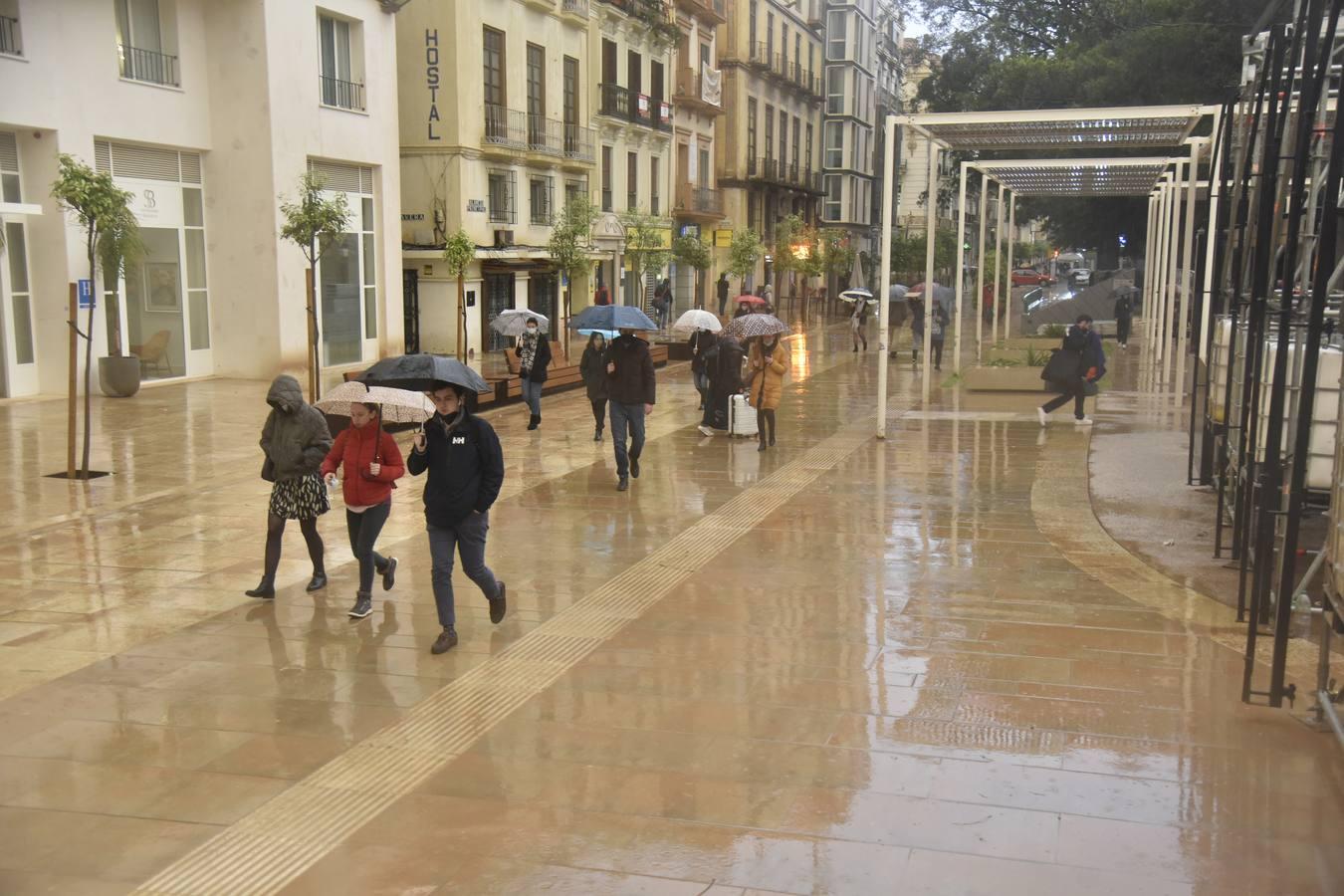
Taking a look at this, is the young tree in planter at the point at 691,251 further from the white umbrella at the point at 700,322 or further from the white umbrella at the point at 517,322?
the white umbrella at the point at 700,322

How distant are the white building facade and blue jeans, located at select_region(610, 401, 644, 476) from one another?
7.92 m

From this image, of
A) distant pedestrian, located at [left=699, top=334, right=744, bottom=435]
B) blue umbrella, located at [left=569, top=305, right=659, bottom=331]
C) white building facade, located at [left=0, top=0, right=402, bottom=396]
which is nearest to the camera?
blue umbrella, located at [left=569, top=305, right=659, bottom=331]

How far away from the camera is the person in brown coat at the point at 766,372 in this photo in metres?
13.8

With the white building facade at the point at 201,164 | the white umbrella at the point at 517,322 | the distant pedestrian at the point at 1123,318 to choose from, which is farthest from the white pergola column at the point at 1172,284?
the white building facade at the point at 201,164

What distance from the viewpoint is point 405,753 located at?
5488 millimetres

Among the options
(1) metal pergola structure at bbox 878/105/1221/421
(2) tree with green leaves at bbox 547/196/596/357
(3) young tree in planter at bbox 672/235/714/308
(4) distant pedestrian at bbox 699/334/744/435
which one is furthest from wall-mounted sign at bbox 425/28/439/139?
(4) distant pedestrian at bbox 699/334/744/435

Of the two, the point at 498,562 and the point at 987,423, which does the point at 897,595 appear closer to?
the point at 498,562

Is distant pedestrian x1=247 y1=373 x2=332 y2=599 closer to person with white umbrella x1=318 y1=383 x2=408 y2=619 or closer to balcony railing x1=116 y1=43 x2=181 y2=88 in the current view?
person with white umbrella x1=318 y1=383 x2=408 y2=619

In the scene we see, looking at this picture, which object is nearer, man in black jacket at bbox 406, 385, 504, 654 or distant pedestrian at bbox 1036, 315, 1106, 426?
man in black jacket at bbox 406, 385, 504, 654

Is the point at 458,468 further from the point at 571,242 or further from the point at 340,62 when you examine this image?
the point at 571,242

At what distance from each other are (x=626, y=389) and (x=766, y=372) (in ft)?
7.93

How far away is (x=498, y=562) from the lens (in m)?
9.02

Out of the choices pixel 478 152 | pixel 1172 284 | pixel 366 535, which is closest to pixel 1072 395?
pixel 1172 284

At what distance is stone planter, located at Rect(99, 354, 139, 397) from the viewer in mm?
17766
